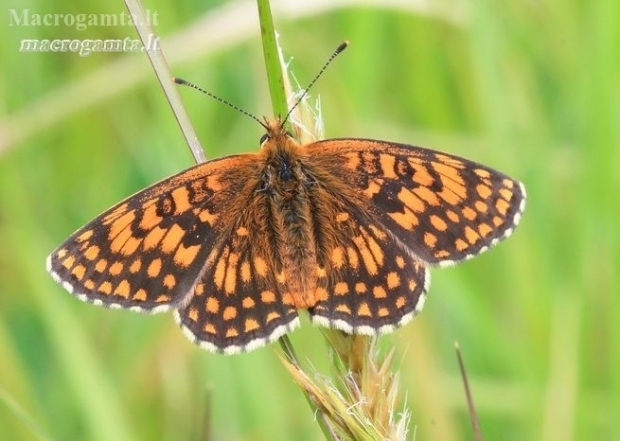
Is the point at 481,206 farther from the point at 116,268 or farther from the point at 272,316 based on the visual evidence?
the point at 116,268

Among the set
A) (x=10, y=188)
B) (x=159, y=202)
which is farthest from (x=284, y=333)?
(x=10, y=188)

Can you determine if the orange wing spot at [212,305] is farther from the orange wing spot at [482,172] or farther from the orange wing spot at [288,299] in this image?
the orange wing spot at [482,172]

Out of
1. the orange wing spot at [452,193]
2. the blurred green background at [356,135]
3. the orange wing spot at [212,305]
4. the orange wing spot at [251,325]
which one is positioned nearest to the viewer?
the orange wing spot at [251,325]

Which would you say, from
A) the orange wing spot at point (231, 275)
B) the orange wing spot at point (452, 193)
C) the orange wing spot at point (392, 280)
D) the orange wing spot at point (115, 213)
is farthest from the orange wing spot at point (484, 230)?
the orange wing spot at point (115, 213)

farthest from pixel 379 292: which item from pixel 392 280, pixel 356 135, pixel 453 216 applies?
pixel 356 135

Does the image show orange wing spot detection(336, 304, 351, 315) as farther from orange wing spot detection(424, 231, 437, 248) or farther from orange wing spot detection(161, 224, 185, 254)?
orange wing spot detection(161, 224, 185, 254)

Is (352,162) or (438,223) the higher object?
(352,162)
